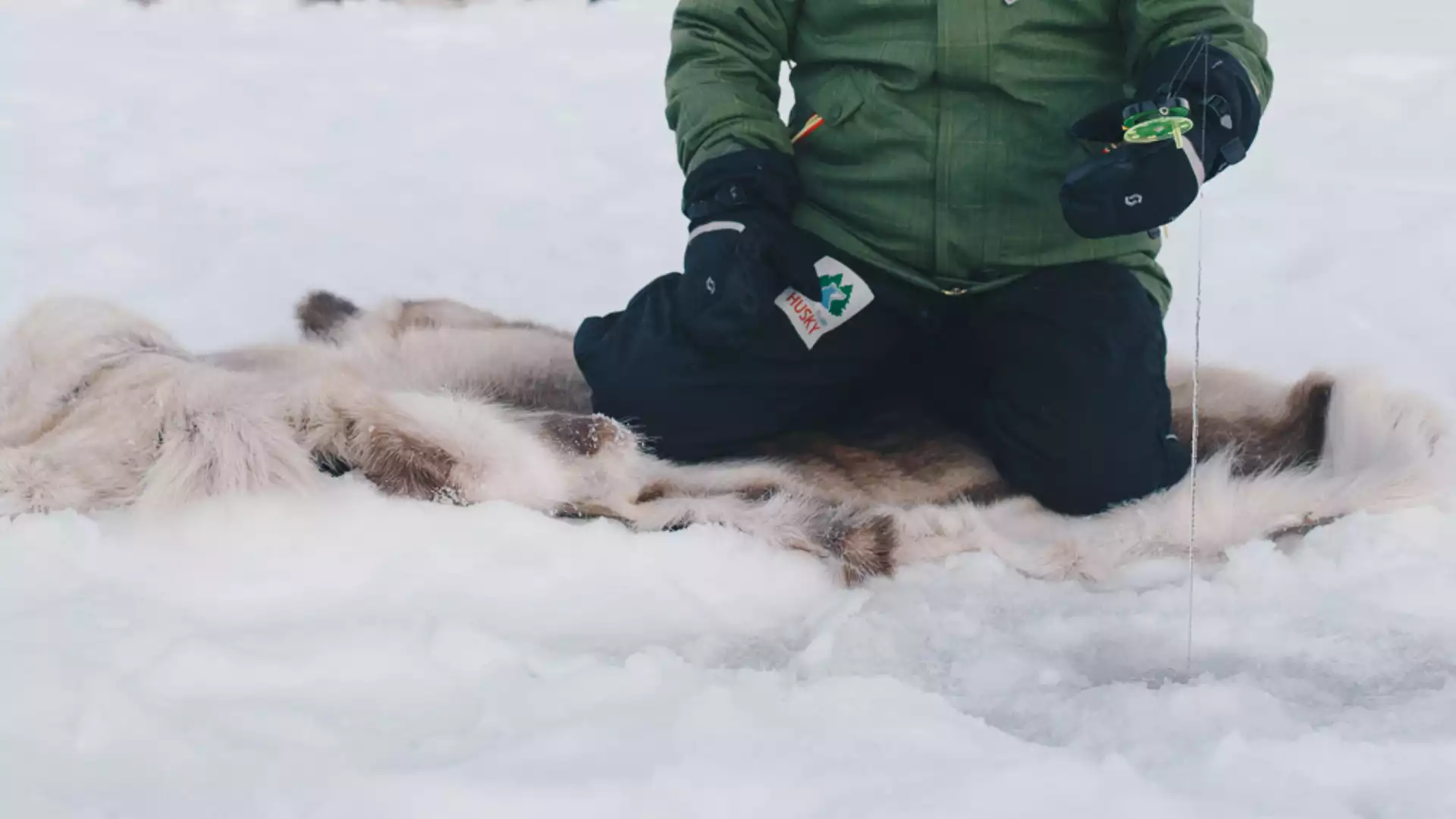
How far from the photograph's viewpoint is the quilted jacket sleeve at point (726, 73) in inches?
55.2

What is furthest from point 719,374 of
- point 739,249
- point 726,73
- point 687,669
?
point 687,669

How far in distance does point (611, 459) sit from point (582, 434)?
0.12 feet

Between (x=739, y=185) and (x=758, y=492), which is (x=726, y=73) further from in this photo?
(x=758, y=492)

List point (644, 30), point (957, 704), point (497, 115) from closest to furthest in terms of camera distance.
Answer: point (957, 704), point (497, 115), point (644, 30)

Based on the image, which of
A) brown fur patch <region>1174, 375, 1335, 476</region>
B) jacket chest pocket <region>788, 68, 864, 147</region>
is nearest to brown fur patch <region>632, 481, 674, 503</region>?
jacket chest pocket <region>788, 68, 864, 147</region>

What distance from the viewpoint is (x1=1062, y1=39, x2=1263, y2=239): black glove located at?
1115 mm

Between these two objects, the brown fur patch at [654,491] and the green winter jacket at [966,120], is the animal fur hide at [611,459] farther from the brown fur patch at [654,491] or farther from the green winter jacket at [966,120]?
the green winter jacket at [966,120]

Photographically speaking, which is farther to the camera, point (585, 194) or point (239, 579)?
point (585, 194)

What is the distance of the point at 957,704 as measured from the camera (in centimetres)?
87

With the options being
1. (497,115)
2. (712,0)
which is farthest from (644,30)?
(712,0)

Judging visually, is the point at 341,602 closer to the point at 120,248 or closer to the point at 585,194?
the point at 120,248

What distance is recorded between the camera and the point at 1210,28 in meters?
1.26

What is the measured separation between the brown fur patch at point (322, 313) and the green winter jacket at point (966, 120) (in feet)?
1.79

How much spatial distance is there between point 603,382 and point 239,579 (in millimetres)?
483
